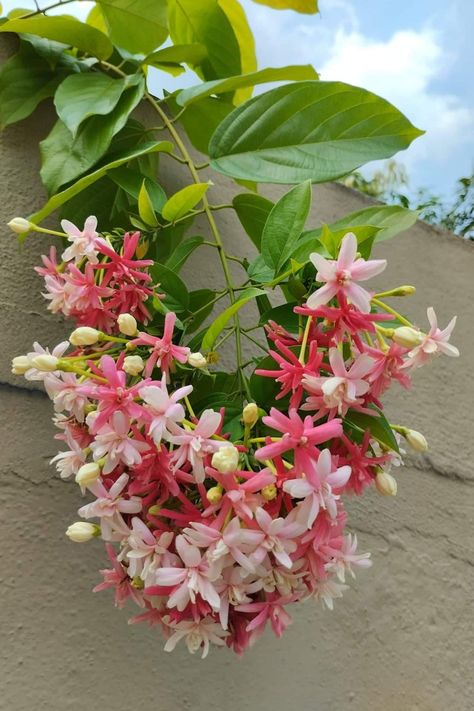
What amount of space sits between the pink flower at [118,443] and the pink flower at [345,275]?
0.14m

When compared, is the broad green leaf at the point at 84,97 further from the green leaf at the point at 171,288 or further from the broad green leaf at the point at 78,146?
the green leaf at the point at 171,288

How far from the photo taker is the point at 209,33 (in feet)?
2.39

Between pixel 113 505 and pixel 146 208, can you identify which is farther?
pixel 146 208

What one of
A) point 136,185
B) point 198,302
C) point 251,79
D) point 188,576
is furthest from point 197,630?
point 251,79

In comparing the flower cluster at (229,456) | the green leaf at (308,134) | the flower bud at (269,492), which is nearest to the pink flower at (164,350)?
the flower cluster at (229,456)

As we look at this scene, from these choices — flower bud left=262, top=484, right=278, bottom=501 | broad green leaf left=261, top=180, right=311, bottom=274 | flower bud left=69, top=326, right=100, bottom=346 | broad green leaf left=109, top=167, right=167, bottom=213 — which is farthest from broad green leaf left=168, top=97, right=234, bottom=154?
flower bud left=262, top=484, right=278, bottom=501

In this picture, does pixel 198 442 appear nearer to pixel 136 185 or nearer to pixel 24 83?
pixel 136 185

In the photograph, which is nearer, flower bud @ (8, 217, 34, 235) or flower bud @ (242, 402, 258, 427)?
flower bud @ (242, 402, 258, 427)

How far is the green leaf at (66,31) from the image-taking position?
599 mm

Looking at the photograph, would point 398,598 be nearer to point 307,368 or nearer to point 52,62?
point 307,368

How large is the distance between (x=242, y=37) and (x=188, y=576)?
69 cm

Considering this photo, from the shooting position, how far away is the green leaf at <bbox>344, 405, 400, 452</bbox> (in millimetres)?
451

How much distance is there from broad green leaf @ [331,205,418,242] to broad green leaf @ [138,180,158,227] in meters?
0.16

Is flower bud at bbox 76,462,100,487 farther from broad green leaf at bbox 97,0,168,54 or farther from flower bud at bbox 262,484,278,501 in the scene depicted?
broad green leaf at bbox 97,0,168,54
